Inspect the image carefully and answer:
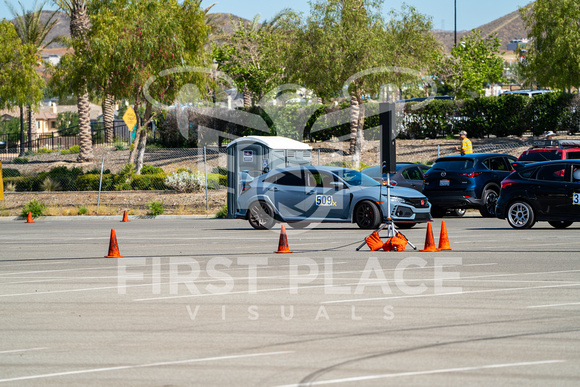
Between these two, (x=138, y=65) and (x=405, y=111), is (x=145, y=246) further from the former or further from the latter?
(x=405, y=111)

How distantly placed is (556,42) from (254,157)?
17468 millimetres

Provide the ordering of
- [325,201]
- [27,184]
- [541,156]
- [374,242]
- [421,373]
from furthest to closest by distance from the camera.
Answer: [27,184]
[541,156]
[325,201]
[374,242]
[421,373]

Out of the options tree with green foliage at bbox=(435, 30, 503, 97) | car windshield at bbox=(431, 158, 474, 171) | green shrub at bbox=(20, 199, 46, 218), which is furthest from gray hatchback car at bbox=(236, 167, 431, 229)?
tree with green foliage at bbox=(435, 30, 503, 97)

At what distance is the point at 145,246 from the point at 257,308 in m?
7.76

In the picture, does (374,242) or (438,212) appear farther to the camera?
(438,212)

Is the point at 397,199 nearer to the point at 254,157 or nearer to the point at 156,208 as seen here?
the point at 254,157

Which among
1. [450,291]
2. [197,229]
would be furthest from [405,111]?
[450,291]

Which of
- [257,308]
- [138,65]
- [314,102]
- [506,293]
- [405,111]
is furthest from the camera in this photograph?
[314,102]

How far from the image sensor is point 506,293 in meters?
9.37

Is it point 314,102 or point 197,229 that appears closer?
point 197,229

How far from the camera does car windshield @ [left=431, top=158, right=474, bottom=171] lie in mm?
21906

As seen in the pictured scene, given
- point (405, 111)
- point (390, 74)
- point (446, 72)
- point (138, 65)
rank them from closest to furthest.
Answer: point (138, 65), point (390, 74), point (405, 111), point (446, 72)

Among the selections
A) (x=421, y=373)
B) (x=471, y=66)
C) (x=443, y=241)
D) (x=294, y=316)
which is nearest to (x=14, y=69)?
(x=443, y=241)

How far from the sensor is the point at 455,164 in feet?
72.4
